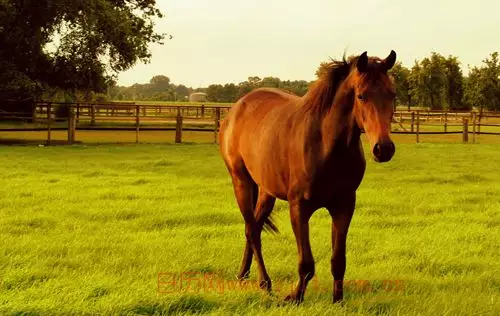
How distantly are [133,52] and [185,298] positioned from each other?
20428mm

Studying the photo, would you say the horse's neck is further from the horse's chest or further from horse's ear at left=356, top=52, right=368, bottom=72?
horse's ear at left=356, top=52, right=368, bottom=72

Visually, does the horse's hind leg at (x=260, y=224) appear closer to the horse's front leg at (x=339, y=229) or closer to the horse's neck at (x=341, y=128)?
the horse's front leg at (x=339, y=229)

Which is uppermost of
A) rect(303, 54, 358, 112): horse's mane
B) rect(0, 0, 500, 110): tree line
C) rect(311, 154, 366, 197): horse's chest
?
rect(0, 0, 500, 110): tree line

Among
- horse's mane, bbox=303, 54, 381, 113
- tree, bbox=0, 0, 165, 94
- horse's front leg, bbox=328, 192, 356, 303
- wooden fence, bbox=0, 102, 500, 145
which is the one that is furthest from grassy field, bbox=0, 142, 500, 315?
tree, bbox=0, 0, 165, 94

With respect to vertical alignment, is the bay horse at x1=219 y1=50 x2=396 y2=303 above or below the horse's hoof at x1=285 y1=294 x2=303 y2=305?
above

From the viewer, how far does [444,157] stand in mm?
16281

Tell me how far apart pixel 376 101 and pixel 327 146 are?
562 mm

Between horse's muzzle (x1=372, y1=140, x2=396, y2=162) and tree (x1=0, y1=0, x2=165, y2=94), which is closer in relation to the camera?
horse's muzzle (x1=372, y1=140, x2=396, y2=162)

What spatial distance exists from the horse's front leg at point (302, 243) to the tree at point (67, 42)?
694 inches

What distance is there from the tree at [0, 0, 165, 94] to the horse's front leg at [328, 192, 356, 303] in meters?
17.7

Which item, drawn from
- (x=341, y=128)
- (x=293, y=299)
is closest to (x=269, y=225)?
(x=293, y=299)

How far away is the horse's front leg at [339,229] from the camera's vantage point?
12.6 ft

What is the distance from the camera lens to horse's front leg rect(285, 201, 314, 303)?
381 cm

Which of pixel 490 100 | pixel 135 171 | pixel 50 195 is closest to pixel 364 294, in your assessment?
pixel 50 195
